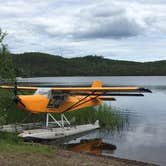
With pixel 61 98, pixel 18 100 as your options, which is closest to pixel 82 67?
pixel 61 98

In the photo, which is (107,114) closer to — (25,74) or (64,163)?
(25,74)

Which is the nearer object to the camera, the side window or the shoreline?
the shoreline

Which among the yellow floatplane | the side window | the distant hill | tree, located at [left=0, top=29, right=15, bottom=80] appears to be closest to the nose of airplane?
the yellow floatplane

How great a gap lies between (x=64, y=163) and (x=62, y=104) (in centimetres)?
954

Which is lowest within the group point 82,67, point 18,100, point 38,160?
point 38,160

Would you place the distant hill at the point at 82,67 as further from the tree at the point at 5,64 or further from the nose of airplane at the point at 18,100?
the tree at the point at 5,64

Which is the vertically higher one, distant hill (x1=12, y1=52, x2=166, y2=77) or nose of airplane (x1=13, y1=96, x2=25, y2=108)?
distant hill (x1=12, y1=52, x2=166, y2=77)

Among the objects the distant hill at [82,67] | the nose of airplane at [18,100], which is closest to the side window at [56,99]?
the nose of airplane at [18,100]

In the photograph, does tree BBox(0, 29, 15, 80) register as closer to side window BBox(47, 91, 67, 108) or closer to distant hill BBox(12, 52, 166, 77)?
side window BBox(47, 91, 67, 108)

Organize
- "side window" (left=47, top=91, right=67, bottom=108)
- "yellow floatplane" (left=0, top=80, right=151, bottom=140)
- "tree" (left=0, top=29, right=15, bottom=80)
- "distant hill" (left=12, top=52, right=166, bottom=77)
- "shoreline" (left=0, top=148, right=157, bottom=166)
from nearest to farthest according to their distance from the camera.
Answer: "shoreline" (left=0, top=148, right=157, bottom=166) < "tree" (left=0, top=29, right=15, bottom=80) < "yellow floatplane" (left=0, top=80, right=151, bottom=140) < "side window" (left=47, top=91, right=67, bottom=108) < "distant hill" (left=12, top=52, right=166, bottom=77)

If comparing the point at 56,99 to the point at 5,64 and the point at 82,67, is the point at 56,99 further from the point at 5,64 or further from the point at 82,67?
the point at 82,67

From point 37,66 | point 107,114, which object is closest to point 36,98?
point 107,114

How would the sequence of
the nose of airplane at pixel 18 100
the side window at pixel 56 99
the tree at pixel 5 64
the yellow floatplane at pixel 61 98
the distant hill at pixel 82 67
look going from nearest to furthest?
the tree at pixel 5 64
the nose of airplane at pixel 18 100
the yellow floatplane at pixel 61 98
the side window at pixel 56 99
the distant hill at pixel 82 67

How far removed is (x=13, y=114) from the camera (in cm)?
1902
